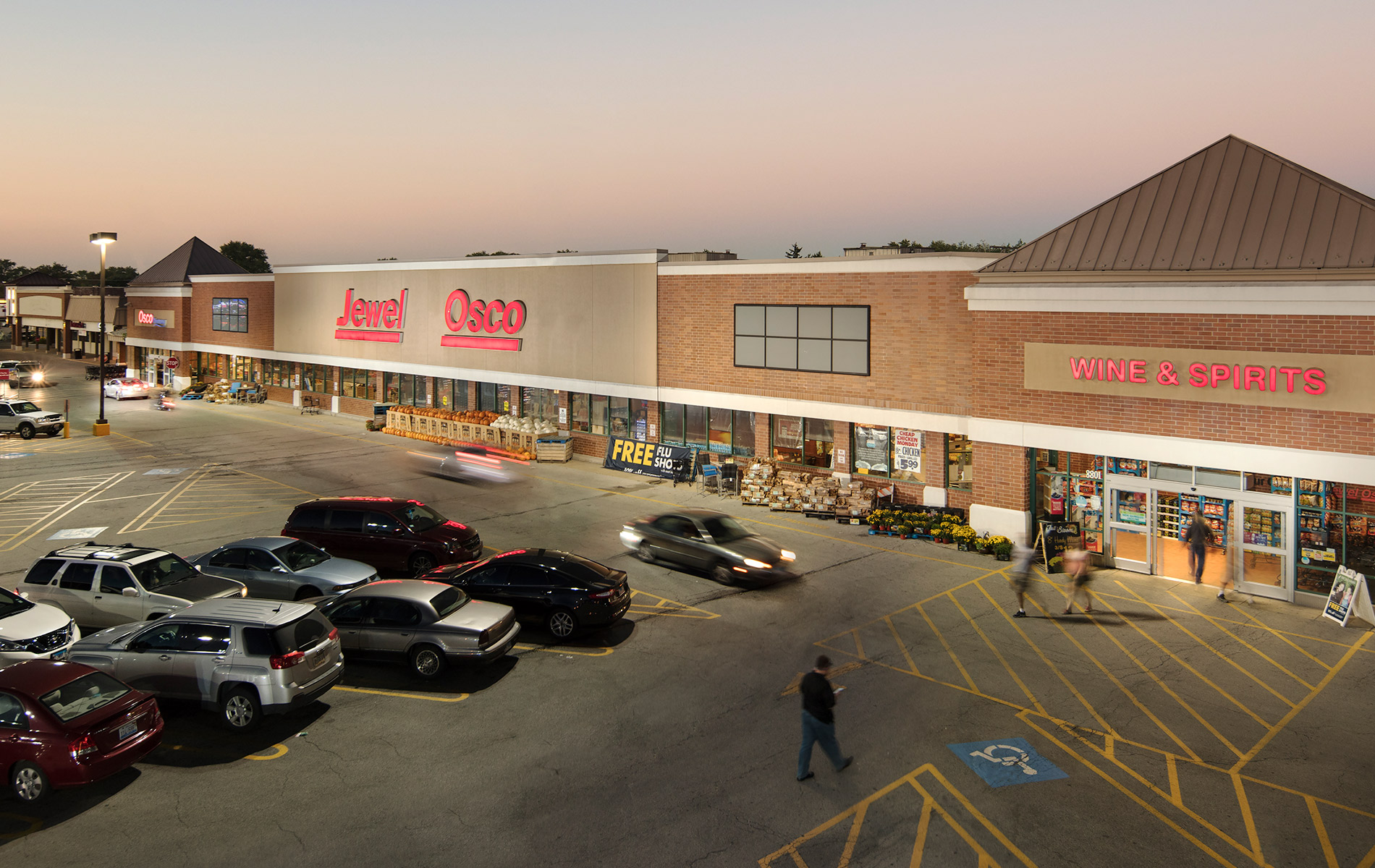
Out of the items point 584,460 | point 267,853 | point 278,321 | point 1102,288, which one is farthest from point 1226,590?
point 278,321

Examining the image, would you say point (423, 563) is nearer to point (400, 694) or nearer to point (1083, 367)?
point (400, 694)

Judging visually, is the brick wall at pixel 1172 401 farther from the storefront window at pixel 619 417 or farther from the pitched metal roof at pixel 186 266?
the pitched metal roof at pixel 186 266

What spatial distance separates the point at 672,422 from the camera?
116 ft

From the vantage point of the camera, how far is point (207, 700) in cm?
1369

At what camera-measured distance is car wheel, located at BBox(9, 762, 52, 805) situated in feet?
37.2

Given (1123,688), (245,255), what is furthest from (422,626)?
(245,255)

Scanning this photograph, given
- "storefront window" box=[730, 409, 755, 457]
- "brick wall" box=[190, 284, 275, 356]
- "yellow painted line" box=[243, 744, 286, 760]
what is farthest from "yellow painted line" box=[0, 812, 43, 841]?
"brick wall" box=[190, 284, 275, 356]

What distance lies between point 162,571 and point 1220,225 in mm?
24348

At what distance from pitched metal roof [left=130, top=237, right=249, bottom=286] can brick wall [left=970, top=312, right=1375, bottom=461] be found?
6387 centimetres

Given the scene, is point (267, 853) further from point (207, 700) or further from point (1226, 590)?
point (1226, 590)

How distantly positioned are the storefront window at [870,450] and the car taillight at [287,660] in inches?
756

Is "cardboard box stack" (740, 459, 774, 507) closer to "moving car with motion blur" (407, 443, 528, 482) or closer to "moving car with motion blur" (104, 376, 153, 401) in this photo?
"moving car with motion blur" (407, 443, 528, 482)

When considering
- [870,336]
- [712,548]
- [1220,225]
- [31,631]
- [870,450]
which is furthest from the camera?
[870,450]

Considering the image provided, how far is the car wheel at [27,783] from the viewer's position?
447 inches
